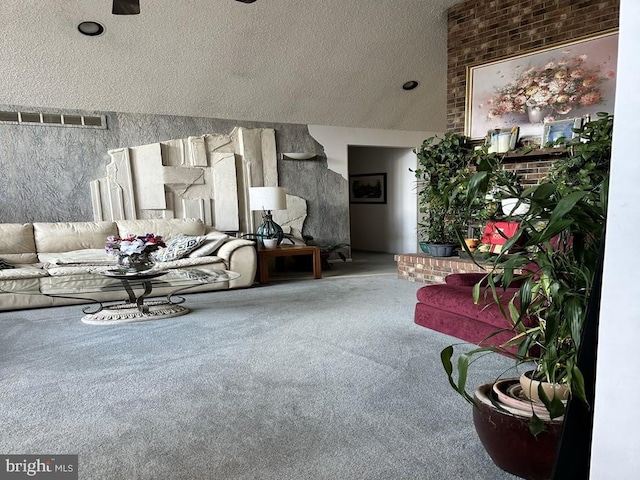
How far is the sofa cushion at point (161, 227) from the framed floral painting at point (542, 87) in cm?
339

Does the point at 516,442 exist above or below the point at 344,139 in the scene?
below

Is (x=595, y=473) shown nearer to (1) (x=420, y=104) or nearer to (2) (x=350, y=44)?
(2) (x=350, y=44)

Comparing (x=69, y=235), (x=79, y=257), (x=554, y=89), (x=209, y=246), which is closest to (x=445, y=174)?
(x=554, y=89)

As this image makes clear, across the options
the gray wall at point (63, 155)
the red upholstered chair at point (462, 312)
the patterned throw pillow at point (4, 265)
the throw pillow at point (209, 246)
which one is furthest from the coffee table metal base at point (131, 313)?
the gray wall at point (63, 155)

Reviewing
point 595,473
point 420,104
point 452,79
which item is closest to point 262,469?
point 595,473

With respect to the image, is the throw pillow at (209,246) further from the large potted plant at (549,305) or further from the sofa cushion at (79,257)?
the large potted plant at (549,305)

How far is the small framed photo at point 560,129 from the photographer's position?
13.6ft

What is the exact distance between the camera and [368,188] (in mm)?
7730

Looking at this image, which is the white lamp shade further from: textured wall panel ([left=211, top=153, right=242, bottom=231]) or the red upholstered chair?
the red upholstered chair

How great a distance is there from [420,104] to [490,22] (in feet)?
5.79

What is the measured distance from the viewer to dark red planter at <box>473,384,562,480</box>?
131cm

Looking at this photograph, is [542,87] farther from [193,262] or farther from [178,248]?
[178,248]

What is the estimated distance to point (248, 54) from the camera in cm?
486

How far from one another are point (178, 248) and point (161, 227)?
2.17ft
